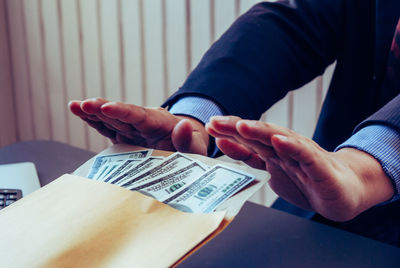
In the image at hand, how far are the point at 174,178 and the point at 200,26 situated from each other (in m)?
0.83

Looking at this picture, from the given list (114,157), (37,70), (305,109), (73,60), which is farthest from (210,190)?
(37,70)

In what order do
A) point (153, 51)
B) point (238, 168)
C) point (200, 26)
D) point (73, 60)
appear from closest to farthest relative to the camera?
point (238, 168) < point (200, 26) < point (153, 51) < point (73, 60)

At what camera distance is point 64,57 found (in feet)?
5.40

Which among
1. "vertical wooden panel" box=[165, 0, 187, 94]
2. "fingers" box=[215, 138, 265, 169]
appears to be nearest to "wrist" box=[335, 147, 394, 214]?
"fingers" box=[215, 138, 265, 169]

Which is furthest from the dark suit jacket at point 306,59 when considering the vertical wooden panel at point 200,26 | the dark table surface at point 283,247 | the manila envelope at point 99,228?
the vertical wooden panel at point 200,26

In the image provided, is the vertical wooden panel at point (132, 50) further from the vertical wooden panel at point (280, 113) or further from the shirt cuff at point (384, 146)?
the shirt cuff at point (384, 146)

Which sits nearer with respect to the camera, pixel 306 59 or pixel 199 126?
pixel 199 126

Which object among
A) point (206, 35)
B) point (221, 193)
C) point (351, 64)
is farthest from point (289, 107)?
point (221, 193)

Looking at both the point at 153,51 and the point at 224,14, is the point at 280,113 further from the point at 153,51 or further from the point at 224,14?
the point at 153,51

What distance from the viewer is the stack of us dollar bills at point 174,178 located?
47cm

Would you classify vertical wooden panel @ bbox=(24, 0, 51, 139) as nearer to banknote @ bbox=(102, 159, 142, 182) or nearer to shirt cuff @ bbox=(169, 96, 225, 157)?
shirt cuff @ bbox=(169, 96, 225, 157)

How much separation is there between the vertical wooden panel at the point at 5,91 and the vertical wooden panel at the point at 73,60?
326 millimetres

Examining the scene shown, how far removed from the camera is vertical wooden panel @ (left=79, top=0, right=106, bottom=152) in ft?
4.99

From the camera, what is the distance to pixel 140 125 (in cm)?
61
